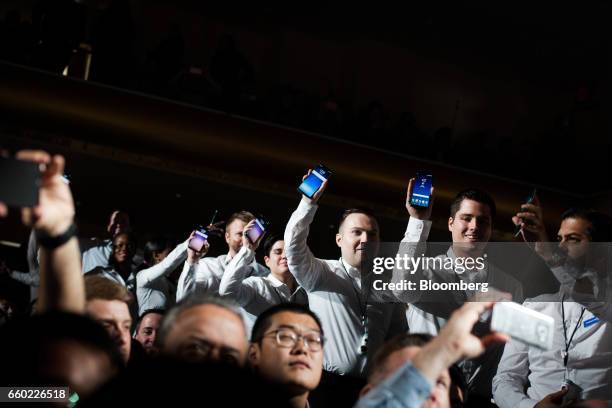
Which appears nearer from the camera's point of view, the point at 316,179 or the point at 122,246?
the point at 316,179

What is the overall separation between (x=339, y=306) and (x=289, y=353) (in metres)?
1.06

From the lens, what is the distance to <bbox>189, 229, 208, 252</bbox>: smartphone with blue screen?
3.35 metres

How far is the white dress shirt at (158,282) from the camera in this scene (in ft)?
12.3

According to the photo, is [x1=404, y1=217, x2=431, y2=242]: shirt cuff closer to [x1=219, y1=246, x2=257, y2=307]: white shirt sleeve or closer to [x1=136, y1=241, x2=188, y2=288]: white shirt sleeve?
[x1=219, y1=246, x2=257, y2=307]: white shirt sleeve

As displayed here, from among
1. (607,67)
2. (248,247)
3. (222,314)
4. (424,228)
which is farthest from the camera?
(607,67)

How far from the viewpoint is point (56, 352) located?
4.46 feet

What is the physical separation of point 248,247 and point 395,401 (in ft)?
6.13

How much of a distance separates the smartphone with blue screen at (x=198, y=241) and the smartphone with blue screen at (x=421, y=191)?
1.09 meters

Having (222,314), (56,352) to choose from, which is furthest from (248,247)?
(56,352)

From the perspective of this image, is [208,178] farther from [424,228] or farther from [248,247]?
[424,228]

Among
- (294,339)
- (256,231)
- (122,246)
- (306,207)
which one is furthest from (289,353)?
(122,246)

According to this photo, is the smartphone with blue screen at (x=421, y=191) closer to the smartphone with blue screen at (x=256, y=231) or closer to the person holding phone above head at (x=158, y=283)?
the smartphone with blue screen at (x=256, y=231)

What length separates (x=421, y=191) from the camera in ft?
8.93

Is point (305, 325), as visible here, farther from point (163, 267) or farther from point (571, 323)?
point (163, 267)
